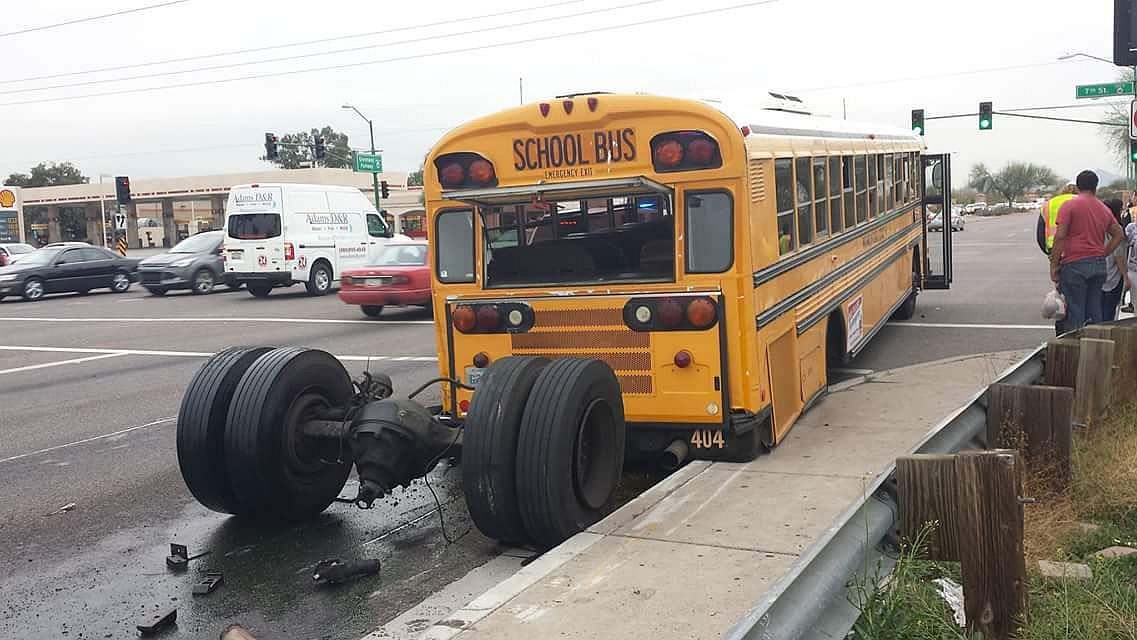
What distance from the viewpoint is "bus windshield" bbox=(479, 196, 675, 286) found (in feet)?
21.7

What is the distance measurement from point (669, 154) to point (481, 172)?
1.19 meters

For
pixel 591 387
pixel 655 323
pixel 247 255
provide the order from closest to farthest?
1. pixel 591 387
2. pixel 655 323
3. pixel 247 255

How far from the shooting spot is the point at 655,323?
20.2 ft

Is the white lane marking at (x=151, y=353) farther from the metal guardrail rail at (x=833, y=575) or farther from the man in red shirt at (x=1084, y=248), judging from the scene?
the metal guardrail rail at (x=833, y=575)

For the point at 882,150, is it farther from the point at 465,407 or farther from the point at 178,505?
the point at 178,505

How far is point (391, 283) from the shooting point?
1791 cm

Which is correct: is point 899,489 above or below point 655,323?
below

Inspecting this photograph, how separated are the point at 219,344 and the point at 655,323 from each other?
418 inches

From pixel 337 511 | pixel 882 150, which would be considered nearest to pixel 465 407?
pixel 337 511

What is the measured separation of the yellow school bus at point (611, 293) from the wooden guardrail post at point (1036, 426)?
130cm

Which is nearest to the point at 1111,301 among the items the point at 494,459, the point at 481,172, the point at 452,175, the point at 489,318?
the point at 489,318

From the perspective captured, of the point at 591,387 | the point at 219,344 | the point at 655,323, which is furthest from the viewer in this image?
the point at 219,344

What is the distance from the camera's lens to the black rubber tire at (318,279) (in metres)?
24.0

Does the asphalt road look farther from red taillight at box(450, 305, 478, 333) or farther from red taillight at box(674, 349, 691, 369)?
red taillight at box(674, 349, 691, 369)
